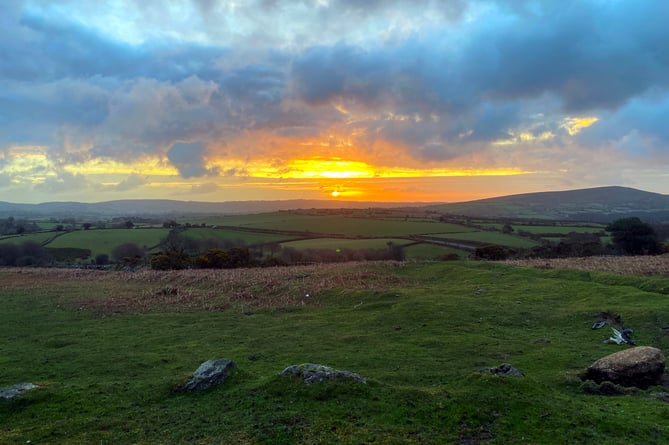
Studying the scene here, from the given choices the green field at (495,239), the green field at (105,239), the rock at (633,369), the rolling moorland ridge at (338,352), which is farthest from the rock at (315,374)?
the green field at (105,239)

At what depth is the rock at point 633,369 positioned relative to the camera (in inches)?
557

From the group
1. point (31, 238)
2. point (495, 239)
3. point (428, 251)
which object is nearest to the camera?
point (428, 251)

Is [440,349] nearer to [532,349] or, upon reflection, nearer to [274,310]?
[532,349]

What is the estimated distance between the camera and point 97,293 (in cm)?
3662

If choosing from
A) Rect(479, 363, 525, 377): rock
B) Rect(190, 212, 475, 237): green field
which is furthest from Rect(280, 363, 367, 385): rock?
Rect(190, 212, 475, 237): green field

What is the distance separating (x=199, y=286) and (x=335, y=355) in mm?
24231

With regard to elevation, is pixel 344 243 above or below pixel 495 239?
below

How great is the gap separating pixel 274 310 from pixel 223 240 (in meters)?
65.4

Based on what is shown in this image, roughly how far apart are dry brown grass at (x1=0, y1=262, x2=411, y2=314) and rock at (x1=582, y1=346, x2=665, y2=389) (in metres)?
20.6

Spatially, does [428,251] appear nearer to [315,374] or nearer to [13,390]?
[315,374]

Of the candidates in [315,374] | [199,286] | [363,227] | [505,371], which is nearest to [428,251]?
[363,227]

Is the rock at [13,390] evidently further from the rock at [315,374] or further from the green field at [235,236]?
the green field at [235,236]

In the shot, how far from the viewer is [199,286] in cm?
3938

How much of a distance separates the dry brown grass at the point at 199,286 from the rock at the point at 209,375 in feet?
52.7
